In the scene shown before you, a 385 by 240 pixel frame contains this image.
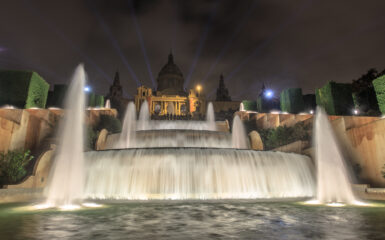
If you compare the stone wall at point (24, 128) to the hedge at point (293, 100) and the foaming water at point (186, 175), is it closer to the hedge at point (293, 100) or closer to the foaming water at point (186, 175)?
the foaming water at point (186, 175)

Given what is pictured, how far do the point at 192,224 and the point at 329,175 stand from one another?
8383mm

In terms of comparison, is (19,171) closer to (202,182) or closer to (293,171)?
(202,182)

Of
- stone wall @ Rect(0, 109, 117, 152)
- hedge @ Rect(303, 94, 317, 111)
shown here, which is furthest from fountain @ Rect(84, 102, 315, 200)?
hedge @ Rect(303, 94, 317, 111)

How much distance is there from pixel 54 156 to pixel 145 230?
10360mm

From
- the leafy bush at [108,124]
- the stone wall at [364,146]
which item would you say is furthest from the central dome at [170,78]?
the stone wall at [364,146]

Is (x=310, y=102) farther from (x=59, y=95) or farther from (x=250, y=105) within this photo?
(x=59, y=95)

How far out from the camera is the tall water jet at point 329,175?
10.6m

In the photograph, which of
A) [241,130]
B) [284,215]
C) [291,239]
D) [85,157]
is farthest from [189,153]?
[241,130]

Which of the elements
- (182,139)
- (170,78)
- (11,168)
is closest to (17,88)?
(11,168)

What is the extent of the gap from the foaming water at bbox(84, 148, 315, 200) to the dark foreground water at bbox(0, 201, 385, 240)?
143 inches

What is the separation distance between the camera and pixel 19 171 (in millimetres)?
11992

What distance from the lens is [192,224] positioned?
5.67 m

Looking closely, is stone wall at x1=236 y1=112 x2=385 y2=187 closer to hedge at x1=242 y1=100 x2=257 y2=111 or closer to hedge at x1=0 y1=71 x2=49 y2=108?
hedge at x1=0 y1=71 x2=49 y2=108

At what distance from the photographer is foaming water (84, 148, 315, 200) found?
11188 millimetres
